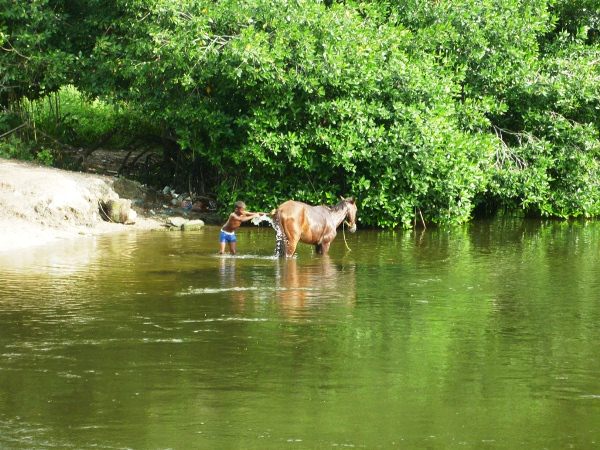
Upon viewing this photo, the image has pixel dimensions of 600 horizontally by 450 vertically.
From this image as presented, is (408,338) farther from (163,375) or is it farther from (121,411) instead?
(121,411)

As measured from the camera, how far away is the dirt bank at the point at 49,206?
56.3 feet

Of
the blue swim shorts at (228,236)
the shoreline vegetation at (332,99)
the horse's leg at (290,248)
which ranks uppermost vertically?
the shoreline vegetation at (332,99)

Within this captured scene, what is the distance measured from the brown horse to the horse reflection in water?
0.36 metres

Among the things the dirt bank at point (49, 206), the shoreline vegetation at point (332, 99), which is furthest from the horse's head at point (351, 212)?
the dirt bank at point (49, 206)

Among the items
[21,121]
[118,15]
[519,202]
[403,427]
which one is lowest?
[403,427]

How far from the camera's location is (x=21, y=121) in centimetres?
2242

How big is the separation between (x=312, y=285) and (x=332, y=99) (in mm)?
6890

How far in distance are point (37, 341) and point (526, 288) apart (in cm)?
645

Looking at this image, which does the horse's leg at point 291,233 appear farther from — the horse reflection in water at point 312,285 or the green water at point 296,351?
the green water at point 296,351

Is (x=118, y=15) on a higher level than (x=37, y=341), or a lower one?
higher

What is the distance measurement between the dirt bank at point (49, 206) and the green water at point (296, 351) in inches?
61.7

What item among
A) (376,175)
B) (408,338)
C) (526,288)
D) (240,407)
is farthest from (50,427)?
(376,175)

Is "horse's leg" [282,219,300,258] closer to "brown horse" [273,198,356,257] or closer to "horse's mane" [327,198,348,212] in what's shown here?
"brown horse" [273,198,356,257]

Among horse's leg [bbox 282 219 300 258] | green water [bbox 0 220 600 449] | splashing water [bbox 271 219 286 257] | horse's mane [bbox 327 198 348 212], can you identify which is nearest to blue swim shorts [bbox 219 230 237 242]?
green water [bbox 0 220 600 449]
